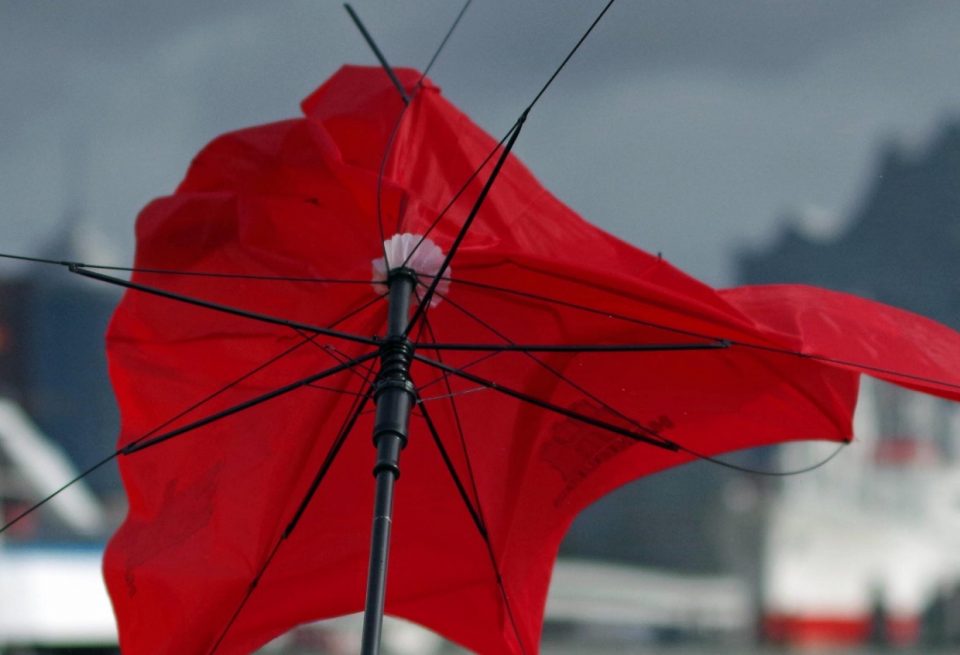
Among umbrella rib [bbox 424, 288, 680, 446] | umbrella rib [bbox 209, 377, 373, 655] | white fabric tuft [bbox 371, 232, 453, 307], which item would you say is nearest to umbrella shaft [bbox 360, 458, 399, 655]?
white fabric tuft [bbox 371, 232, 453, 307]

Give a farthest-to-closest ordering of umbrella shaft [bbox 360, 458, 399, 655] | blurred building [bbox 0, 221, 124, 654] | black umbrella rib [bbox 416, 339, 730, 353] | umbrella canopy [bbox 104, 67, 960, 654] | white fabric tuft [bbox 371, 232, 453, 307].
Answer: blurred building [bbox 0, 221, 124, 654] → umbrella canopy [bbox 104, 67, 960, 654] → white fabric tuft [bbox 371, 232, 453, 307] → black umbrella rib [bbox 416, 339, 730, 353] → umbrella shaft [bbox 360, 458, 399, 655]

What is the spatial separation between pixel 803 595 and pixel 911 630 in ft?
7.89

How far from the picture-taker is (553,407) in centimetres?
479

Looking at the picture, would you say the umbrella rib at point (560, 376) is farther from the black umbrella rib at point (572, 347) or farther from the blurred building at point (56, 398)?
the blurred building at point (56, 398)

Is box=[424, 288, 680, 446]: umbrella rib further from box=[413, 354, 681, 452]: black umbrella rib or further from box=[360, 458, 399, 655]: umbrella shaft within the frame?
box=[360, 458, 399, 655]: umbrella shaft

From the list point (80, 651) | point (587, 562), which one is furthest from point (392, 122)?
point (587, 562)

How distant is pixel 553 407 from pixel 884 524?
98.5ft

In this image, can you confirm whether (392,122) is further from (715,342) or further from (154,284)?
(715,342)

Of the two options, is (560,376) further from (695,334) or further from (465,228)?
(465,228)

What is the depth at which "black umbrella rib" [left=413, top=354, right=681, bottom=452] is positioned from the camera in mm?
4699

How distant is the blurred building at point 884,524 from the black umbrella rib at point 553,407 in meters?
25.9

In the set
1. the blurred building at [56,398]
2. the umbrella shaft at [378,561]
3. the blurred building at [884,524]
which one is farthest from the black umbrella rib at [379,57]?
the blurred building at [884,524]

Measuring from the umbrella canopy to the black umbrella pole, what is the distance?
3.06ft

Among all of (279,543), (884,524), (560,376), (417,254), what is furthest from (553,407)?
(884,524)
